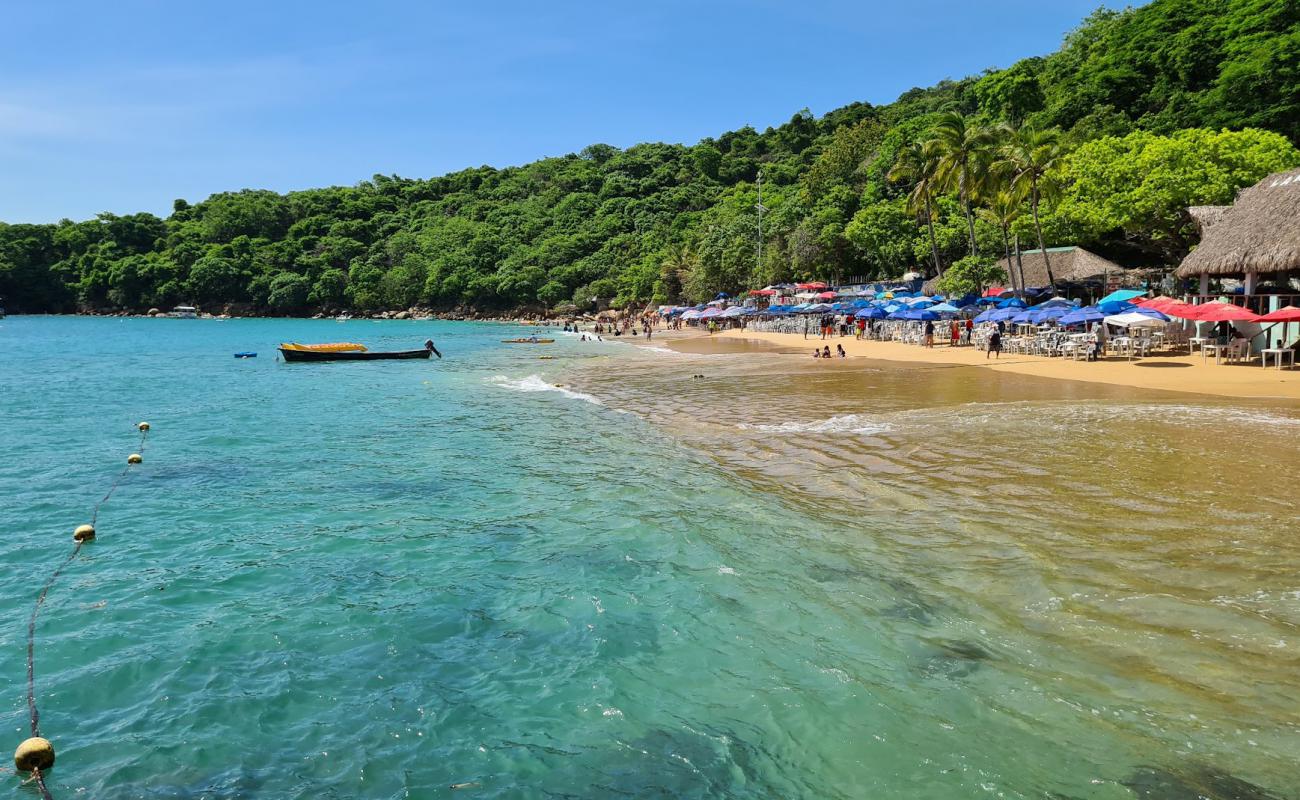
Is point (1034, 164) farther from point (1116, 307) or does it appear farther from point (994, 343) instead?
point (994, 343)

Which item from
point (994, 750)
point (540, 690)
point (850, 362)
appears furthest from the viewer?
point (850, 362)

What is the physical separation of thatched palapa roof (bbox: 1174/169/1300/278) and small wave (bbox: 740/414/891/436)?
15.8m

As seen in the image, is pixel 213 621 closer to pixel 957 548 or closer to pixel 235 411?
pixel 957 548

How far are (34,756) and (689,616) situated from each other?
493 cm

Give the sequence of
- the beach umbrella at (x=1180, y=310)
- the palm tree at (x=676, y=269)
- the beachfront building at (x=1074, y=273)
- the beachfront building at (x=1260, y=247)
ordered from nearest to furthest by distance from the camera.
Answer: the beach umbrella at (x=1180, y=310), the beachfront building at (x=1260, y=247), the beachfront building at (x=1074, y=273), the palm tree at (x=676, y=269)

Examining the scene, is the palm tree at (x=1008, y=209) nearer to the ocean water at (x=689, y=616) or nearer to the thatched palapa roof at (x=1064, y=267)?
the thatched palapa roof at (x=1064, y=267)

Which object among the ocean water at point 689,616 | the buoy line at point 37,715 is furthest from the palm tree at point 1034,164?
the buoy line at point 37,715

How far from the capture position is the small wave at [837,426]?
15.2 meters

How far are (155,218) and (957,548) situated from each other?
525 feet

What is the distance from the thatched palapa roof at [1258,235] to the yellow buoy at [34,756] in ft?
95.4

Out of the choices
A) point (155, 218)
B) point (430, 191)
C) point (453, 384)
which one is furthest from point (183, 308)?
point (453, 384)

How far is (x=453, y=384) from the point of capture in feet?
93.1

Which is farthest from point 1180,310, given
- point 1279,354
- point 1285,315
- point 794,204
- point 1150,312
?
point 794,204

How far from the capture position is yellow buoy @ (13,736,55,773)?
16.0ft
